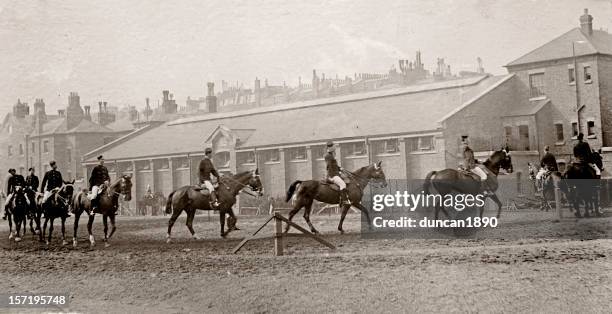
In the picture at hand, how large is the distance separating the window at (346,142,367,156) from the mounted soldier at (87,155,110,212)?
3.75 meters

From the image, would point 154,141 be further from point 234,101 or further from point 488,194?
point 488,194

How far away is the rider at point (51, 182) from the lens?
9.73 m

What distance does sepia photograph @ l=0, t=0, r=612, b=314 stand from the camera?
7.44 metres

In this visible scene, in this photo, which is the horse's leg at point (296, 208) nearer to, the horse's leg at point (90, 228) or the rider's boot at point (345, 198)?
the rider's boot at point (345, 198)

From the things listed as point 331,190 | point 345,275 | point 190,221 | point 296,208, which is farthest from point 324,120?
point 345,275

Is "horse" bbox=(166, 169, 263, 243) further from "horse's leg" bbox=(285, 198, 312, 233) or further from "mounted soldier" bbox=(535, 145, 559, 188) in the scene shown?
"mounted soldier" bbox=(535, 145, 559, 188)

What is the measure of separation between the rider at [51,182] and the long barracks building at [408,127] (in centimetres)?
47

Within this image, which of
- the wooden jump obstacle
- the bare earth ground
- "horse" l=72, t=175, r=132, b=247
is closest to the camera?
the bare earth ground

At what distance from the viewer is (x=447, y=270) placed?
754 cm

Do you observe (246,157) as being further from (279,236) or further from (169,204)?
(279,236)

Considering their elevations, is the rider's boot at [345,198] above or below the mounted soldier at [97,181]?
below

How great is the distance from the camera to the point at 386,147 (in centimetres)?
935

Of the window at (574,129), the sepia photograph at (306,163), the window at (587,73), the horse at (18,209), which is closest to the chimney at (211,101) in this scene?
the sepia photograph at (306,163)

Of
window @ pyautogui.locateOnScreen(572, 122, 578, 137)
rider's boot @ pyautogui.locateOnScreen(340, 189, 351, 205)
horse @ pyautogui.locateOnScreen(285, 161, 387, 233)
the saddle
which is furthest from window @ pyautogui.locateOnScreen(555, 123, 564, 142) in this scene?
rider's boot @ pyautogui.locateOnScreen(340, 189, 351, 205)
